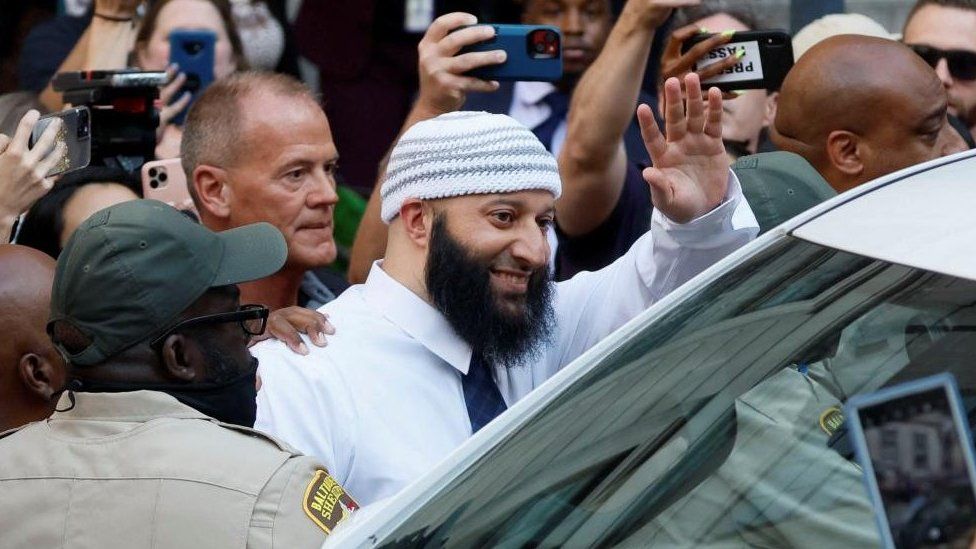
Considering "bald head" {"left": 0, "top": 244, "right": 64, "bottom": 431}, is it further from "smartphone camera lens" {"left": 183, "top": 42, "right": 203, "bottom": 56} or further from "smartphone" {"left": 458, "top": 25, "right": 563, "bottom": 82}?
"smartphone camera lens" {"left": 183, "top": 42, "right": 203, "bottom": 56}

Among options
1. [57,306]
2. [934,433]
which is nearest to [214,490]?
[57,306]

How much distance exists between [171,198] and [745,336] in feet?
7.94

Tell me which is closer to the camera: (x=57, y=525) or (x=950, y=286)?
(x=950, y=286)

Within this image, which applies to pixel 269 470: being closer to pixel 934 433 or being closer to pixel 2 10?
pixel 934 433

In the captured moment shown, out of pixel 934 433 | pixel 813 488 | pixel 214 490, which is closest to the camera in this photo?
pixel 934 433

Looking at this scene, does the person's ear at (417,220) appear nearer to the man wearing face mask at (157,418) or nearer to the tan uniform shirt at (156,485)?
the man wearing face mask at (157,418)

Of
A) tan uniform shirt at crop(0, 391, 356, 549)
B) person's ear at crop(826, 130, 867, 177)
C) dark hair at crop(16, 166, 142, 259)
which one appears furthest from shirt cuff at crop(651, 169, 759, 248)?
dark hair at crop(16, 166, 142, 259)

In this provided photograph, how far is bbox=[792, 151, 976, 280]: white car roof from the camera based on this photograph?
2.27 meters

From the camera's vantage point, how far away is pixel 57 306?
279 centimetres

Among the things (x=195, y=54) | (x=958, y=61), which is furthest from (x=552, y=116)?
(x=958, y=61)

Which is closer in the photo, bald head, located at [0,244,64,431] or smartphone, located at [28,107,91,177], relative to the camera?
bald head, located at [0,244,64,431]

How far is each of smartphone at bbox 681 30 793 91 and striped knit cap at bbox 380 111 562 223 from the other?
663 mm

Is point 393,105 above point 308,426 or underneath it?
underneath

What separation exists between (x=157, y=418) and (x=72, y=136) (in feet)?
4.99
